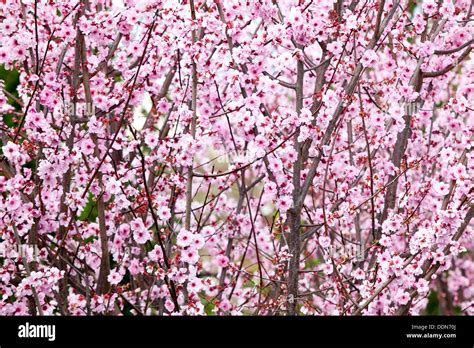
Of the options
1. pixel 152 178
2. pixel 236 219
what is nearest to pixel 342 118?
pixel 236 219

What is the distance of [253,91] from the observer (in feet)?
15.5

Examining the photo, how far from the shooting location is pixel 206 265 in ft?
29.8

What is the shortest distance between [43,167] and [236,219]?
160cm

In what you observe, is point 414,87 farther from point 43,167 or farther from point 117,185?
point 43,167

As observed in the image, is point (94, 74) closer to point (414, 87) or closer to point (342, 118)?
point (342, 118)

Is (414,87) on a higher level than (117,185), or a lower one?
higher
